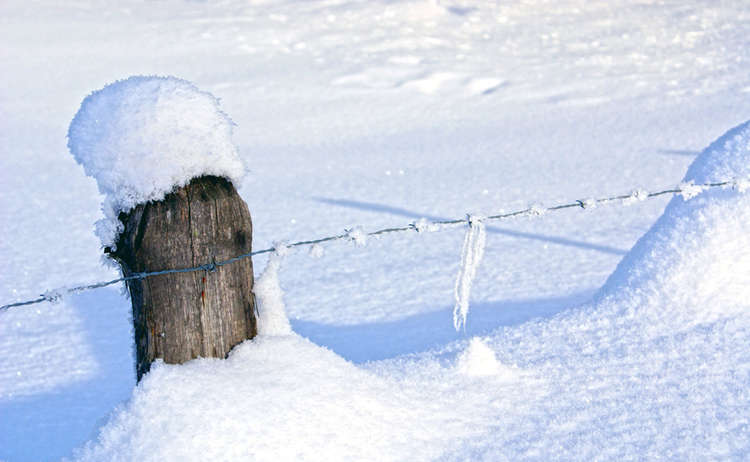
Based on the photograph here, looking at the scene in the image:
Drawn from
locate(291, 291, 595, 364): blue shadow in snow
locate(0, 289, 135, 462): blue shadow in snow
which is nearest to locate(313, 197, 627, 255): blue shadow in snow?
locate(291, 291, 595, 364): blue shadow in snow

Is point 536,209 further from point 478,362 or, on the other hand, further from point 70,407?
point 70,407

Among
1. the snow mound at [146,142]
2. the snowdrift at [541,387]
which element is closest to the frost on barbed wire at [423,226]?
the snowdrift at [541,387]

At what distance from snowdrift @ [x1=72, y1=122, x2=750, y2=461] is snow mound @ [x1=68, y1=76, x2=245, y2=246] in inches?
20.3

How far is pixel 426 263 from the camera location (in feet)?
17.7

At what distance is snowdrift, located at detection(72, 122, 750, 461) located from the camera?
2090 mm

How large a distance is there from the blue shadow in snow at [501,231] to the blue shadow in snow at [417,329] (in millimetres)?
907

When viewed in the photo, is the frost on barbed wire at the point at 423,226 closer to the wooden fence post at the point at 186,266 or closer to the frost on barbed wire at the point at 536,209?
the frost on barbed wire at the point at 536,209

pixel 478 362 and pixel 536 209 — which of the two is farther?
pixel 478 362

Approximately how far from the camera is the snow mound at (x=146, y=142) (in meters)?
2.10

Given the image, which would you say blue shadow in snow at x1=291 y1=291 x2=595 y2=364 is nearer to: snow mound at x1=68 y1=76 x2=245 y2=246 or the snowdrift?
the snowdrift

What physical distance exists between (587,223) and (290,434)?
444 cm

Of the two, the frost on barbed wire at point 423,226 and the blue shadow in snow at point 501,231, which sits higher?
the frost on barbed wire at point 423,226

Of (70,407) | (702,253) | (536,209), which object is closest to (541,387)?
(536,209)

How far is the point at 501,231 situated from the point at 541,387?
3.41 metres
